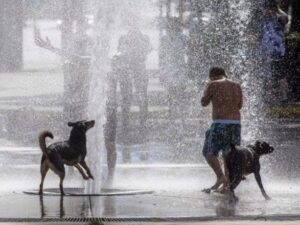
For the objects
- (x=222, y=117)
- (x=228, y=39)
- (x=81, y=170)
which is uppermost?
(x=228, y=39)

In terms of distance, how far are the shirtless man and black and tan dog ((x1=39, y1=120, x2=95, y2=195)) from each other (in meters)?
1.56

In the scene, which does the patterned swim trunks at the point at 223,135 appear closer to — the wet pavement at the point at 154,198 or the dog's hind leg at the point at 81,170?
the wet pavement at the point at 154,198

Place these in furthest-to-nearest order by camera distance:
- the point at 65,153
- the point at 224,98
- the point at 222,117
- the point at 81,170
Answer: the point at 222,117 → the point at 224,98 → the point at 81,170 → the point at 65,153

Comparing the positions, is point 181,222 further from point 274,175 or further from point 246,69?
point 246,69

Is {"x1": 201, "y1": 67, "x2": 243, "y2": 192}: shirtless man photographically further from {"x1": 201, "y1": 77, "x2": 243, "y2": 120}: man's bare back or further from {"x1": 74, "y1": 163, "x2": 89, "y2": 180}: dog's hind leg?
{"x1": 74, "y1": 163, "x2": 89, "y2": 180}: dog's hind leg

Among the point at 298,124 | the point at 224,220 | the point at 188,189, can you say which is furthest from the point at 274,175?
the point at 298,124

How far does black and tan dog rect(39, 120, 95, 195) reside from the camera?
12.2 meters

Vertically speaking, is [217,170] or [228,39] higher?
[228,39]

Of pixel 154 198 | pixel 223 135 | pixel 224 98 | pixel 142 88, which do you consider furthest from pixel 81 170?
pixel 142 88

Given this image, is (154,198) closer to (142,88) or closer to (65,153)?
(65,153)

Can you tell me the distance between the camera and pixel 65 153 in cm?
1231

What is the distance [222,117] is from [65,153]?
79.9 inches

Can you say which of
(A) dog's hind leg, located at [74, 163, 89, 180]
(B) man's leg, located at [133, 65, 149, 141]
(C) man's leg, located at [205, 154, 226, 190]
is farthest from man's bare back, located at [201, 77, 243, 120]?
(B) man's leg, located at [133, 65, 149, 141]

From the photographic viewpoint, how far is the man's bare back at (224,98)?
13305mm
